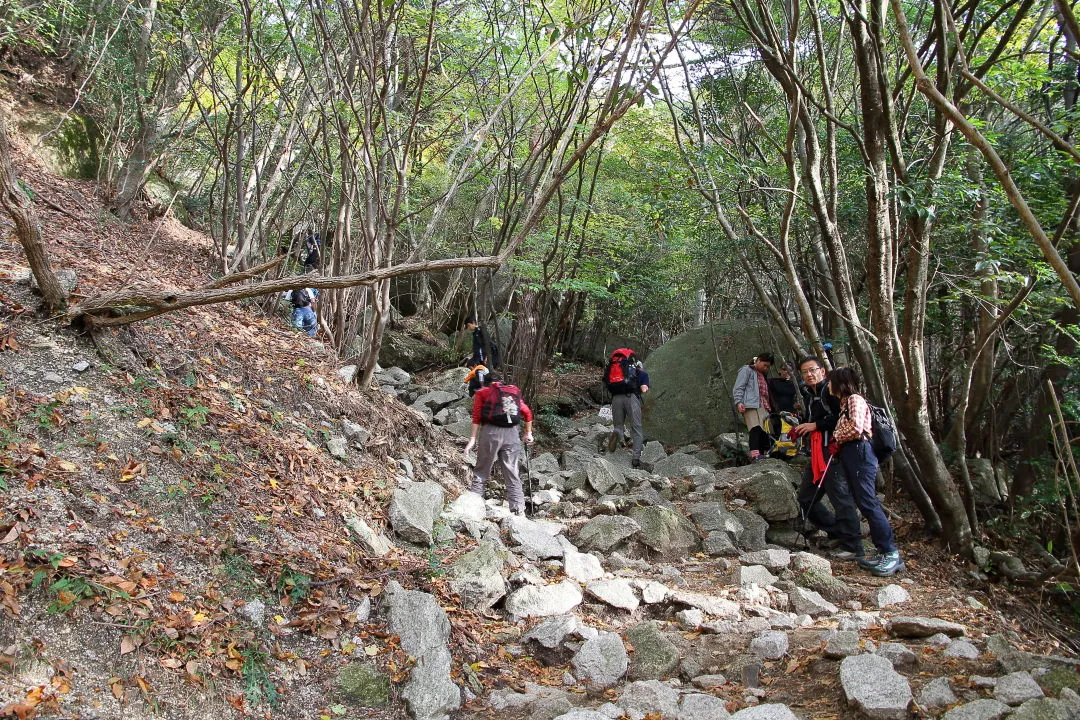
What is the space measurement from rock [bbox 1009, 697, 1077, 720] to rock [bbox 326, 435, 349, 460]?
16.0 ft

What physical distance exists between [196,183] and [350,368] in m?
9.11

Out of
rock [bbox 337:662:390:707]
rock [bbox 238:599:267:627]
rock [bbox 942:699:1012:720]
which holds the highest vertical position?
rock [bbox 942:699:1012:720]

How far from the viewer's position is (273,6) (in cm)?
820

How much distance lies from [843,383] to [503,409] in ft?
10.8

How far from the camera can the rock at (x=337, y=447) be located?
226 inches

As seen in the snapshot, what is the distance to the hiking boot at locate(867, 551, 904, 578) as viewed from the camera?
17.9 feet

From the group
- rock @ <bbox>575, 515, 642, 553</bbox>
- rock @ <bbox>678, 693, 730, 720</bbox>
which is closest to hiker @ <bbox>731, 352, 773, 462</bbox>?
rock @ <bbox>575, 515, 642, 553</bbox>

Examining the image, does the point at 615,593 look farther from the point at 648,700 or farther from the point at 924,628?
the point at 924,628

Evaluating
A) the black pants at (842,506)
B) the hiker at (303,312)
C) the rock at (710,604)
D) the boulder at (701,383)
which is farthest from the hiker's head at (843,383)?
the hiker at (303,312)

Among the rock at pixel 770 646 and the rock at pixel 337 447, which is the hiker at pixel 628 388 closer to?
the rock at pixel 337 447

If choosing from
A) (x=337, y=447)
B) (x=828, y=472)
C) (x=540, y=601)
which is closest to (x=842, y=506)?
(x=828, y=472)

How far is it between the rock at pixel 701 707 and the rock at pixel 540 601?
4.79ft

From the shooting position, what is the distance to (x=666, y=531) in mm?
6137

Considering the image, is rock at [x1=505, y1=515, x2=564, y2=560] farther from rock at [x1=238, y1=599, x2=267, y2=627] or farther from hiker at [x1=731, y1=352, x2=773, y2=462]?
hiker at [x1=731, y1=352, x2=773, y2=462]
